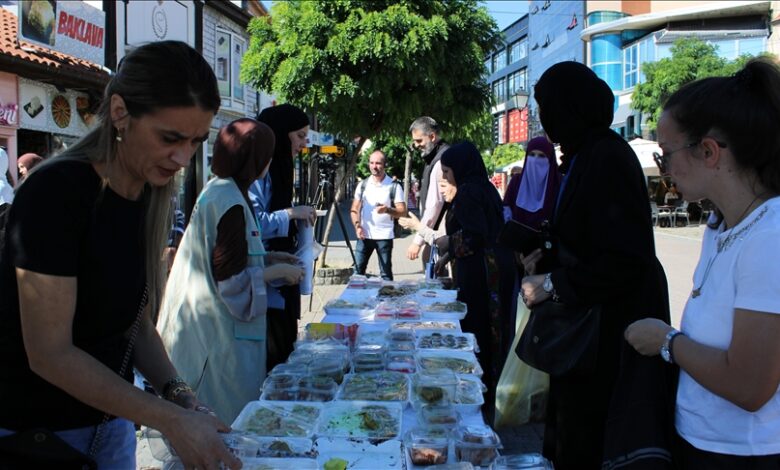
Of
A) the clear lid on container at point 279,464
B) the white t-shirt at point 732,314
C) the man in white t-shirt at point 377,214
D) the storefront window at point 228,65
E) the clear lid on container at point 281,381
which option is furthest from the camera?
the storefront window at point 228,65

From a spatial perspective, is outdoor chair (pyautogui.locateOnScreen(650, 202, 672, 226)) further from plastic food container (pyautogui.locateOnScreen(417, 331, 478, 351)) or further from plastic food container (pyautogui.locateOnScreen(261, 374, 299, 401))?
plastic food container (pyautogui.locateOnScreen(261, 374, 299, 401))

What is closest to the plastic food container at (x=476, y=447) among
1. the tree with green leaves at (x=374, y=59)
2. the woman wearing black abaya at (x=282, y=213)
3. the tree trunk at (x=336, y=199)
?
the woman wearing black abaya at (x=282, y=213)

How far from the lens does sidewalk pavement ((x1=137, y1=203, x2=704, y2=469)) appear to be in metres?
4.07

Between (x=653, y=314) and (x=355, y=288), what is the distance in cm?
276

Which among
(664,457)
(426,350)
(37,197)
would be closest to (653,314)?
(664,457)

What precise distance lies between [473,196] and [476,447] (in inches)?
110

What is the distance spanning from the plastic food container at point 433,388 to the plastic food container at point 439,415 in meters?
0.09

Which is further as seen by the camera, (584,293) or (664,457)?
(584,293)

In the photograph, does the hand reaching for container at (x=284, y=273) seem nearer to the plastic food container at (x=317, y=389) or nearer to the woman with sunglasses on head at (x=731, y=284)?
the plastic food container at (x=317, y=389)

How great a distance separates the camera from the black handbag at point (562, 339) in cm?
221

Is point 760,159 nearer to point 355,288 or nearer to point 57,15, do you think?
point 355,288

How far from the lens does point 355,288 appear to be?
4711 millimetres

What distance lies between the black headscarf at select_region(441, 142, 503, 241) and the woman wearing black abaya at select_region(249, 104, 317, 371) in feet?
3.99

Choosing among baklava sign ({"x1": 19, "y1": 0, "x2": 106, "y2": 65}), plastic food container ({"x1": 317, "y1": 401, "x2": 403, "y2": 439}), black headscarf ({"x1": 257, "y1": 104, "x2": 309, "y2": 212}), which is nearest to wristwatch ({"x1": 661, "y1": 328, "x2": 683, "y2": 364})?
plastic food container ({"x1": 317, "y1": 401, "x2": 403, "y2": 439})
